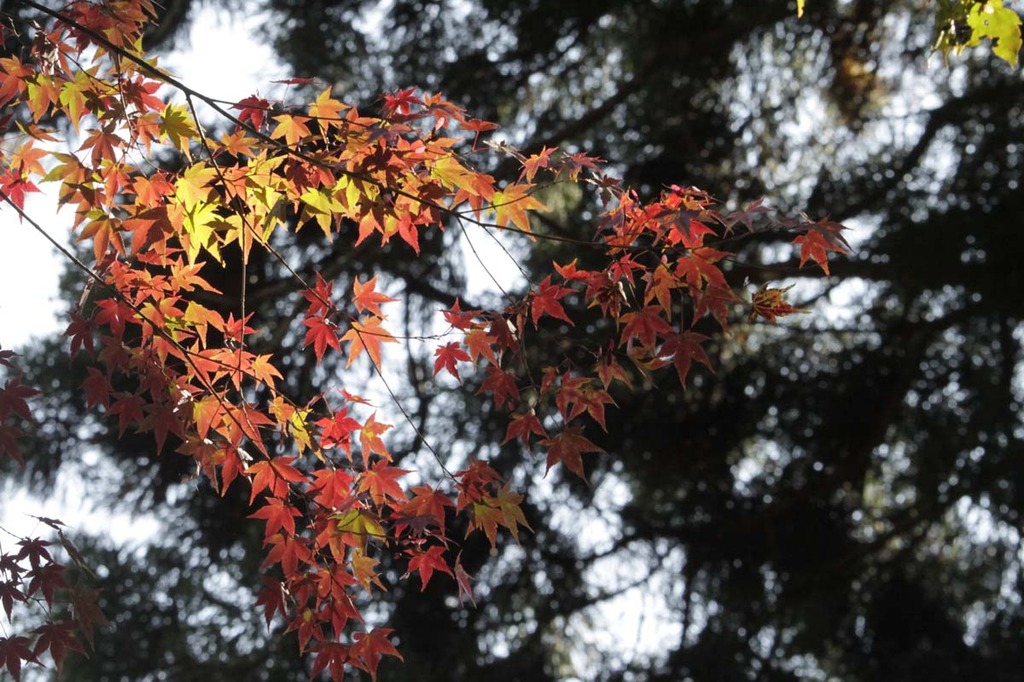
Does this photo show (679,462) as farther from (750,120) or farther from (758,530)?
(750,120)

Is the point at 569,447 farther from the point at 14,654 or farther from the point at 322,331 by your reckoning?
the point at 14,654

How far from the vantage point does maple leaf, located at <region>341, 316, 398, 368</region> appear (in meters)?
1.78

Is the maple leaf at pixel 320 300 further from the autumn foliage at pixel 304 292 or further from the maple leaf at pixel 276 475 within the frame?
the maple leaf at pixel 276 475

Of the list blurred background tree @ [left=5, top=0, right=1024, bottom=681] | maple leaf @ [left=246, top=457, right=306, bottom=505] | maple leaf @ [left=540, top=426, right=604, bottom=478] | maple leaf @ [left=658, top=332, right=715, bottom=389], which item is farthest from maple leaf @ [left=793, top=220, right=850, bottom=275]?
blurred background tree @ [left=5, top=0, right=1024, bottom=681]

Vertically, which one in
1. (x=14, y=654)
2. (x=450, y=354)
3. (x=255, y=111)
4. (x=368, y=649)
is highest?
(x=255, y=111)

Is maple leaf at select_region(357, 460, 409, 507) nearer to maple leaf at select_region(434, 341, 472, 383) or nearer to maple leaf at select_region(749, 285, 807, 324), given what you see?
maple leaf at select_region(434, 341, 472, 383)

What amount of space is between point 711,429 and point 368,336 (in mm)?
3302

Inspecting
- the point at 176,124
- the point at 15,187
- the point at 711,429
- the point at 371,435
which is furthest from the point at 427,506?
the point at 711,429

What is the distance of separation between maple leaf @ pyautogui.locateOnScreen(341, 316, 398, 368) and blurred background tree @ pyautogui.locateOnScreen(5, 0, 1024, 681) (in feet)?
8.80

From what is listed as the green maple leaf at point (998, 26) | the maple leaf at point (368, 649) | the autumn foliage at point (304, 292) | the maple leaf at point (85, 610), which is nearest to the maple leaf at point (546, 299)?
the autumn foliage at point (304, 292)

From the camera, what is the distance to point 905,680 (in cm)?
445

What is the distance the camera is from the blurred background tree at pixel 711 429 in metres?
4.62

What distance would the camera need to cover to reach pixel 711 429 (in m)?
4.91

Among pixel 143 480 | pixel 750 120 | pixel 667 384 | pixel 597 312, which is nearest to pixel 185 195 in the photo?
pixel 597 312
